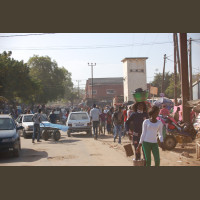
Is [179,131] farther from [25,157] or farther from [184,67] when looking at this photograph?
[25,157]

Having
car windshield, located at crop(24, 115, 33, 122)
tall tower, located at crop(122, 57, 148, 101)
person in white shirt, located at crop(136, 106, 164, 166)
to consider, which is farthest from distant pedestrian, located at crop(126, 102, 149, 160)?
tall tower, located at crop(122, 57, 148, 101)

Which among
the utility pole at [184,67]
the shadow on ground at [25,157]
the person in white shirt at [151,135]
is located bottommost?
the shadow on ground at [25,157]

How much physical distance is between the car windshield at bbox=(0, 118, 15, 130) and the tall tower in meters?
41.1

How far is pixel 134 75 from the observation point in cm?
5378

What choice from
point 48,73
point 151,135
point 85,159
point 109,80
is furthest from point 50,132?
point 109,80

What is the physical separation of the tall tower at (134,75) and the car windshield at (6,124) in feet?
135

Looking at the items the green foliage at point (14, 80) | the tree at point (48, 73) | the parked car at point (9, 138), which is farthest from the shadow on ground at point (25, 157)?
the tree at point (48, 73)

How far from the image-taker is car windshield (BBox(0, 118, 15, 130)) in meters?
12.2

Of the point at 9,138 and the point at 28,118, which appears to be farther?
the point at 28,118

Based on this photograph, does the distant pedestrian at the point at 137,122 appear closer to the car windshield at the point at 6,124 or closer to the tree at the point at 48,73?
the car windshield at the point at 6,124

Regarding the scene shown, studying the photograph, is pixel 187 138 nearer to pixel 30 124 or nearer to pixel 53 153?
pixel 53 153

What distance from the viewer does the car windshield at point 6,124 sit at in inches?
482

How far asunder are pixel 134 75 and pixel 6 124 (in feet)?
140

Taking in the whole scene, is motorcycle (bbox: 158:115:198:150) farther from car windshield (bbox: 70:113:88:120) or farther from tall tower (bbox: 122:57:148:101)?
tall tower (bbox: 122:57:148:101)
